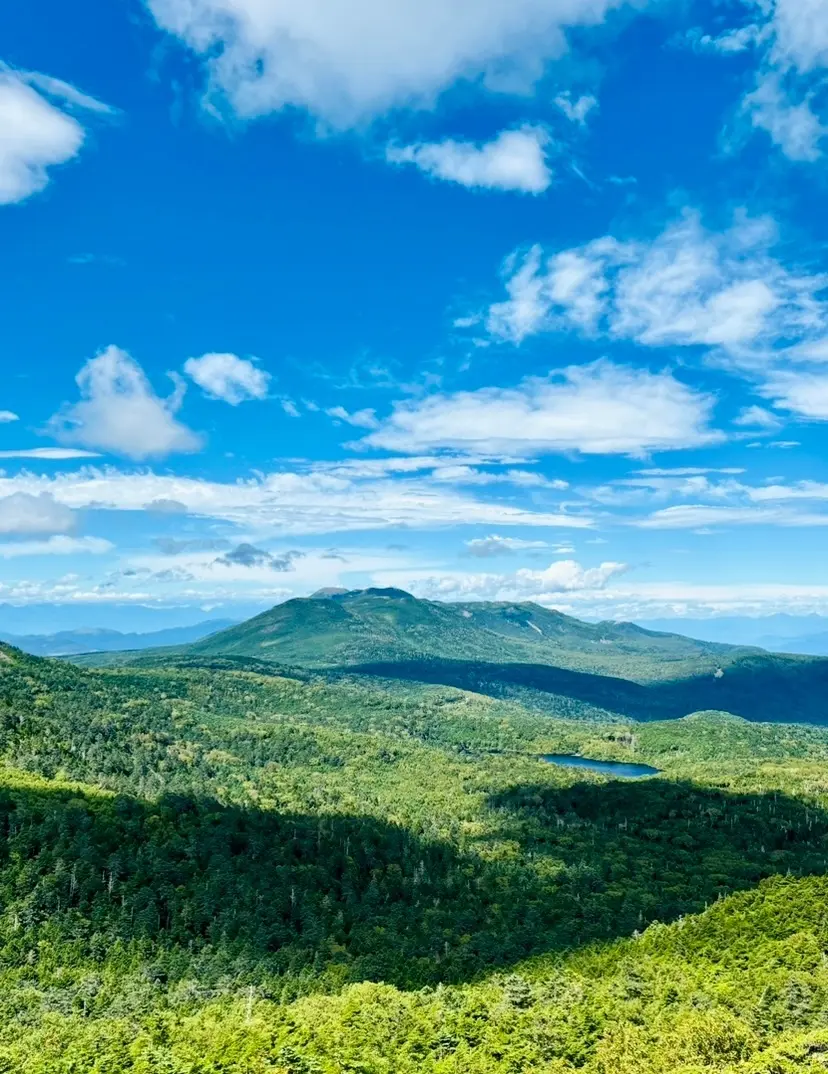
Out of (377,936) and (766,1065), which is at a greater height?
(766,1065)

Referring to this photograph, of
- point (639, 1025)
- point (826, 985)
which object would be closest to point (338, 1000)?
point (639, 1025)

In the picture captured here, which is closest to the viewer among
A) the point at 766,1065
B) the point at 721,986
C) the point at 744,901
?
the point at 766,1065

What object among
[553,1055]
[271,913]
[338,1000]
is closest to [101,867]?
[271,913]

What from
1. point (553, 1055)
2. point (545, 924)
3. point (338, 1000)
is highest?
point (553, 1055)

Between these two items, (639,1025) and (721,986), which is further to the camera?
(721,986)

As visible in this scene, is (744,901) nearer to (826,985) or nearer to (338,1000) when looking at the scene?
(826,985)

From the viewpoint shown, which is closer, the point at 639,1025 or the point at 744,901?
the point at 639,1025

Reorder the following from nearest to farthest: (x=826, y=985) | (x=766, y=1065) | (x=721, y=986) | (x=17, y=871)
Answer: (x=766, y=1065) < (x=826, y=985) < (x=721, y=986) < (x=17, y=871)

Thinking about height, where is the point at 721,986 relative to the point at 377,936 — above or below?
above

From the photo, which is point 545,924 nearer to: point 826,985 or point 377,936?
point 377,936
